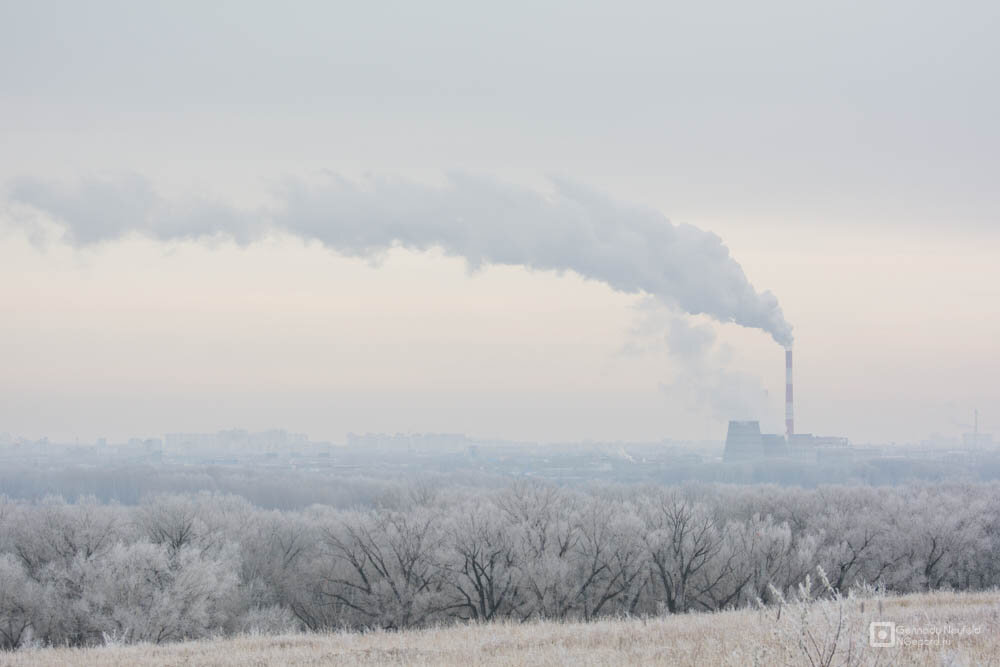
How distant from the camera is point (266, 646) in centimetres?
1888

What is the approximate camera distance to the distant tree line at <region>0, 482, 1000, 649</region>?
44.7 m

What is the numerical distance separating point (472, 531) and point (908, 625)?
36.6 m

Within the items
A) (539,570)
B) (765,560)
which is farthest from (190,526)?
(765,560)

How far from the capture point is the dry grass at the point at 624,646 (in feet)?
33.4

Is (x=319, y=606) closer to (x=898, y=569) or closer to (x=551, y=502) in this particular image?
(x=551, y=502)

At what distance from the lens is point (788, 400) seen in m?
168

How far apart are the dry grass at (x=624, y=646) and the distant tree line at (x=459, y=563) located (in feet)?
83.9

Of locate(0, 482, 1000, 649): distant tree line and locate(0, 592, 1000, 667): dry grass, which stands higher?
locate(0, 592, 1000, 667): dry grass
